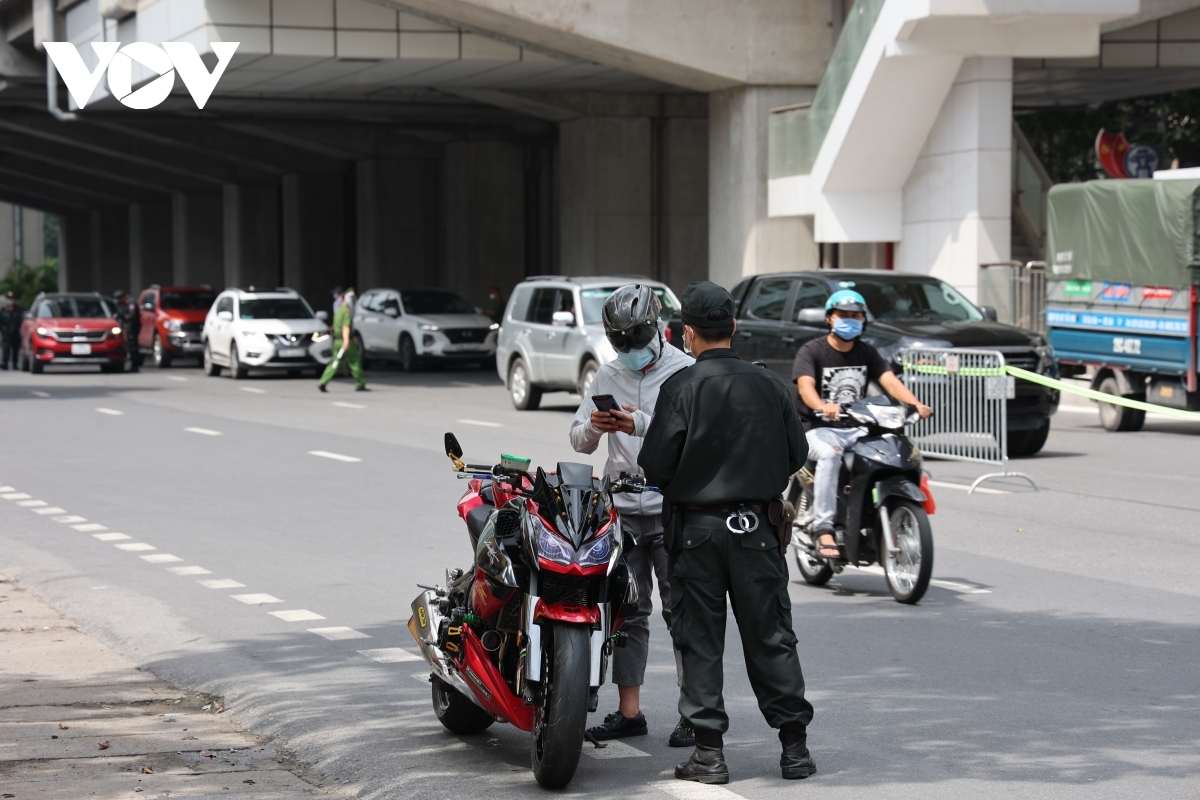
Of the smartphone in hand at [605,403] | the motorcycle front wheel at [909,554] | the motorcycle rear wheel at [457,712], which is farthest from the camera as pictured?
the motorcycle front wheel at [909,554]

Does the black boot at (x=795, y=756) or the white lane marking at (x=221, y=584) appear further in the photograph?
the white lane marking at (x=221, y=584)

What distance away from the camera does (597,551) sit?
5.57 m

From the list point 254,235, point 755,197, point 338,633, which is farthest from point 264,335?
point 254,235

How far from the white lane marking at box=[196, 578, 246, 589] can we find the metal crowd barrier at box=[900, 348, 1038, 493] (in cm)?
692

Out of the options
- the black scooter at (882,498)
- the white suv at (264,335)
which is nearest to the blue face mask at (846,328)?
the black scooter at (882,498)

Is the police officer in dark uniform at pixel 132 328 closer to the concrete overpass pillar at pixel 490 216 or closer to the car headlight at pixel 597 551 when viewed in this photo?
the concrete overpass pillar at pixel 490 216

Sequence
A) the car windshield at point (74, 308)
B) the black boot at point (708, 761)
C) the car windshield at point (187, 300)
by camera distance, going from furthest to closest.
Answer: the car windshield at point (187, 300) < the car windshield at point (74, 308) < the black boot at point (708, 761)

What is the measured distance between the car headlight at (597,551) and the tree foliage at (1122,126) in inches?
1455

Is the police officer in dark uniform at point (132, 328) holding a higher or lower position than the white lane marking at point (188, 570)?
higher

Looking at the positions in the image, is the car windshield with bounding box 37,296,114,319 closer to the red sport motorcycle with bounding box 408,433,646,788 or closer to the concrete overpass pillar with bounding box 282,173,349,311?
the concrete overpass pillar with bounding box 282,173,349,311

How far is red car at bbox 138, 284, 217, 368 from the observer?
38.5 metres

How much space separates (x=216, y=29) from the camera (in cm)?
2988

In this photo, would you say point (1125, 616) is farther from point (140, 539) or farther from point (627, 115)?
point (627, 115)

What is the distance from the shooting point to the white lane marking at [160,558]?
10969 millimetres
